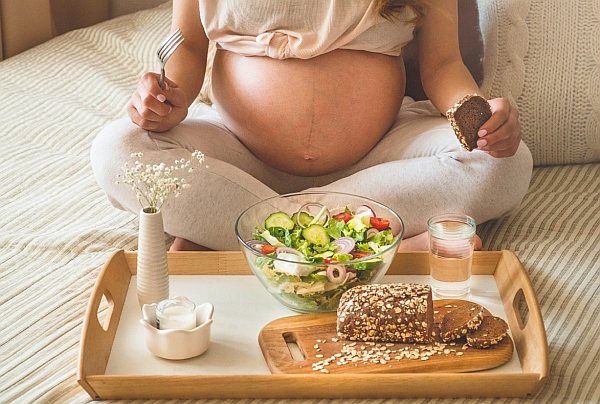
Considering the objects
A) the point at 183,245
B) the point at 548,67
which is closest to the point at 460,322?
the point at 183,245

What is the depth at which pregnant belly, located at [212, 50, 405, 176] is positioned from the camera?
156 cm

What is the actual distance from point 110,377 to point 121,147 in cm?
53

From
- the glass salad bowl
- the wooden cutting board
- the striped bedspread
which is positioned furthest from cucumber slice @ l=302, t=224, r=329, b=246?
the striped bedspread

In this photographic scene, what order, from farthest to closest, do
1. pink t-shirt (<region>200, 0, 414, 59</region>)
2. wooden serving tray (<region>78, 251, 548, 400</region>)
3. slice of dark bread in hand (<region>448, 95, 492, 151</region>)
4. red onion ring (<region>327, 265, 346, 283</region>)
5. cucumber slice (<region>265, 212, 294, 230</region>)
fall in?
pink t-shirt (<region>200, 0, 414, 59</region>)
slice of dark bread in hand (<region>448, 95, 492, 151</region>)
cucumber slice (<region>265, 212, 294, 230</region>)
red onion ring (<region>327, 265, 346, 283</region>)
wooden serving tray (<region>78, 251, 548, 400</region>)

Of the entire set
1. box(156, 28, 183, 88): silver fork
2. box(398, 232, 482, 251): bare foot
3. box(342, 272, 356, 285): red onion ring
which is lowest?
box(398, 232, 482, 251): bare foot

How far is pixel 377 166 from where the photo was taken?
5.02 feet

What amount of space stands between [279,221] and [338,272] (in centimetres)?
14

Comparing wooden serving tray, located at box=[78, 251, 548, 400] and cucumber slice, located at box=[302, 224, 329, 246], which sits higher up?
cucumber slice, located at box=[302, 224, 329, 246]

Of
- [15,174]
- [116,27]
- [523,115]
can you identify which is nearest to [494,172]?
[523,115]

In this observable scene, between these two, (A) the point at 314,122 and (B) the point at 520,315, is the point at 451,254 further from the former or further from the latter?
(A) the point at 314,122

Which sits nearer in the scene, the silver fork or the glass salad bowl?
the glass salad bowl

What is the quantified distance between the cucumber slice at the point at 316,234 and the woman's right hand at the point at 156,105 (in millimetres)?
370

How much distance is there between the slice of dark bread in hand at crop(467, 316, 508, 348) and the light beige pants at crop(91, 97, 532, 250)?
0.36 meters

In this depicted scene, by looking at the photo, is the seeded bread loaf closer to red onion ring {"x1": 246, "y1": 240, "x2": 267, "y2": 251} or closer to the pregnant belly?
red onion ring {"x1": 246, "y1": 240, "x2": 267, "y2": 251}
